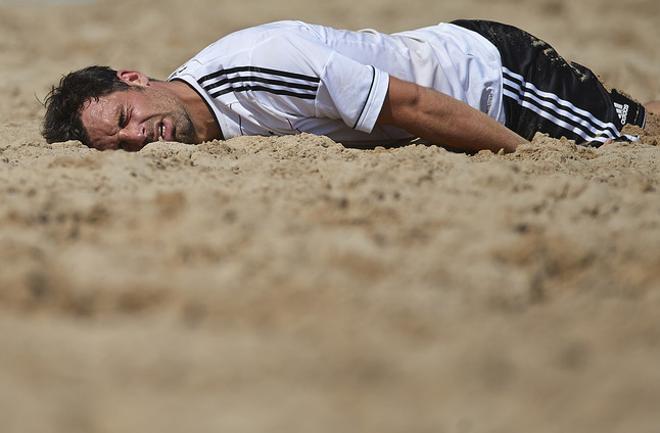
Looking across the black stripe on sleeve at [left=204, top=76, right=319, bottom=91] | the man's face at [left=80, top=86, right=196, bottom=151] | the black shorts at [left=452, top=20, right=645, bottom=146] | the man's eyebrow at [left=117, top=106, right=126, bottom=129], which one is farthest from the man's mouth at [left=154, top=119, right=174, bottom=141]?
the black shorts at [left=452, top=20, right=645, bottom=146]

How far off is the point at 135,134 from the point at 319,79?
2.26 feet

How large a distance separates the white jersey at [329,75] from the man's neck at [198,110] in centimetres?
3

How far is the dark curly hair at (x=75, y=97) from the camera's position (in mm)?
2959

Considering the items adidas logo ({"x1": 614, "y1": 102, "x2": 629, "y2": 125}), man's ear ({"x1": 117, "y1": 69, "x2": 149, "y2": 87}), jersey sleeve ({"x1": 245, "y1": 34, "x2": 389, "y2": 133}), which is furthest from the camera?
adidas logo ({"x1": 614, "y1": 102, "x2": 629, "y2": 125})

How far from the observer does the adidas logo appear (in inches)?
133

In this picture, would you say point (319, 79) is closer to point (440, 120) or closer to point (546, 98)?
point (440, 120)

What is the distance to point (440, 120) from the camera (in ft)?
9.24

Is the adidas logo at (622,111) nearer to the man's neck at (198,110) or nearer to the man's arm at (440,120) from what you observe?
the man's arm at (440,120)

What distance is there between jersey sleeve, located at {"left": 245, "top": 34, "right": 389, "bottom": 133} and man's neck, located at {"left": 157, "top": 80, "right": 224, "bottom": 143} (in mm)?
224

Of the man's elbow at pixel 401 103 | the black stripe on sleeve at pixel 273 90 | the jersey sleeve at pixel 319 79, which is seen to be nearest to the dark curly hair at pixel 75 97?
the black stripe on sleeve at pixel 273 90

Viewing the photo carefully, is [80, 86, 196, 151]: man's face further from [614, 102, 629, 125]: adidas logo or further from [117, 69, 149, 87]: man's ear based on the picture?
[614, 102, 629, 125]: adidas logo

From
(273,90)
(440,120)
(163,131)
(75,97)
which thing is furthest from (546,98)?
(75,97)

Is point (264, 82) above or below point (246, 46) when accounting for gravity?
below

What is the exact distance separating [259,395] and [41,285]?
60cm
